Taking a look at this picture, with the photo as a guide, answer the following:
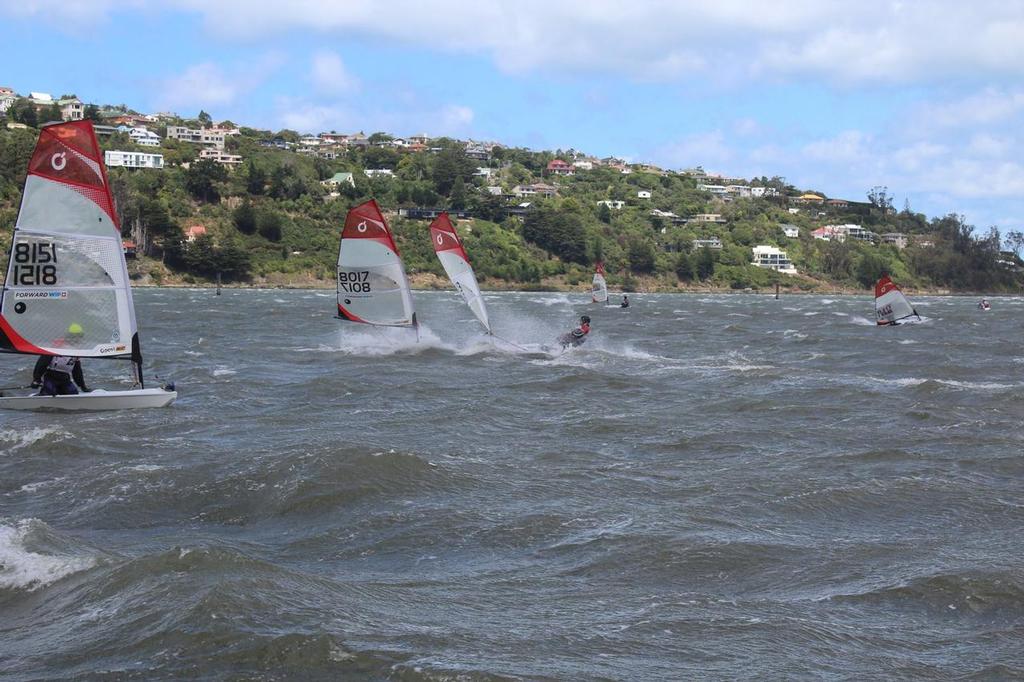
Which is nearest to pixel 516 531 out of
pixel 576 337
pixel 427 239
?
pixel 576 337

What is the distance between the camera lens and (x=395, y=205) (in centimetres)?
15838

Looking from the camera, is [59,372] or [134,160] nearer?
[59,372]

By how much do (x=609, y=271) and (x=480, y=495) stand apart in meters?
141

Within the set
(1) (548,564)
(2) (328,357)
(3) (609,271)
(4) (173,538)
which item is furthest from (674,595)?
(3) (609,271)

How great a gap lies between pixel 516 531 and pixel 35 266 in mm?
11999

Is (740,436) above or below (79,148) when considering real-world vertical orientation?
below

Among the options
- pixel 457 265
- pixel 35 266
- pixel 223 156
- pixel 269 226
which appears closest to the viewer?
pixel 35 266

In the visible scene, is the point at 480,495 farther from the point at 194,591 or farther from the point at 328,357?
the point at 328,357

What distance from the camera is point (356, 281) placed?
Result: 35469 mm

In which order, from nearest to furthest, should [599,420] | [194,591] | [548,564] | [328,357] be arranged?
[194,591], [548,564], [599,420], [328,357]

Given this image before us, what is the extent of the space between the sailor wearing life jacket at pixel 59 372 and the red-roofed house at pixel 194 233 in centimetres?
10093

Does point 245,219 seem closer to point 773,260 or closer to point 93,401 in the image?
point 773,260

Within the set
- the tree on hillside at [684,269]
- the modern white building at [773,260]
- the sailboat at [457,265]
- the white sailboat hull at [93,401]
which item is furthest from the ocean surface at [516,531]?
the modern white building at [773,260]

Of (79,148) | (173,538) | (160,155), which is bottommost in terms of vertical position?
(173,538)
